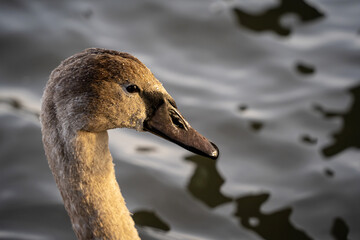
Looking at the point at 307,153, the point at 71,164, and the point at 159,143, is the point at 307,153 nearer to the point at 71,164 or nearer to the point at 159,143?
the point at 159,143

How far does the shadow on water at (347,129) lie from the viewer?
5641 millimetres

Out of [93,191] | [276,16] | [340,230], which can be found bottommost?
[93,191]

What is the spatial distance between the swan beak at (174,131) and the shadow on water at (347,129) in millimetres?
2483

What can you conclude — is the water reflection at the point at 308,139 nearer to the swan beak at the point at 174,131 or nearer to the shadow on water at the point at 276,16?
the shadow on water at the point at 276,16

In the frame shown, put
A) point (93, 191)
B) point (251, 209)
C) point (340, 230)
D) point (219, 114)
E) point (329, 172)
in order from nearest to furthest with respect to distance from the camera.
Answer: point (93, 191)
point (340, 230)
point (251, 209)
point (329, 172)
point (219, 114)

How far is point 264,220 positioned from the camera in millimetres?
4988

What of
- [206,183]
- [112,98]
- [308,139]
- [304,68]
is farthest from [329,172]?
[112,98]

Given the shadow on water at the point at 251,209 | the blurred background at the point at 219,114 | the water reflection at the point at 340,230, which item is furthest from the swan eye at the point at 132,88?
the water reflection at the point at 340,230

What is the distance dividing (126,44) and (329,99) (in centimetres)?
246

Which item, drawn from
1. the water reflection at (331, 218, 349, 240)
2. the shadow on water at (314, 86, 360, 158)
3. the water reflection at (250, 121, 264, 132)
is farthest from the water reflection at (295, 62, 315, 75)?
the water reflection at (331, 218, 349, 240)

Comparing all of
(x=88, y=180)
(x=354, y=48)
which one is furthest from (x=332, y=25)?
(x=88, y=180)

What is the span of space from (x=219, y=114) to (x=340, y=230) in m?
1.87

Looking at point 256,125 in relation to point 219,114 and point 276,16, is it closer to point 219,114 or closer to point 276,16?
point 219,114

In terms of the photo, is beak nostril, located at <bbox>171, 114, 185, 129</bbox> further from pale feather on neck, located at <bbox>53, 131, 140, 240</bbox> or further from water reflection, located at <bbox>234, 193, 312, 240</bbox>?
water reflection, located at <bbox>234, 193, 312, 240</bbox>
